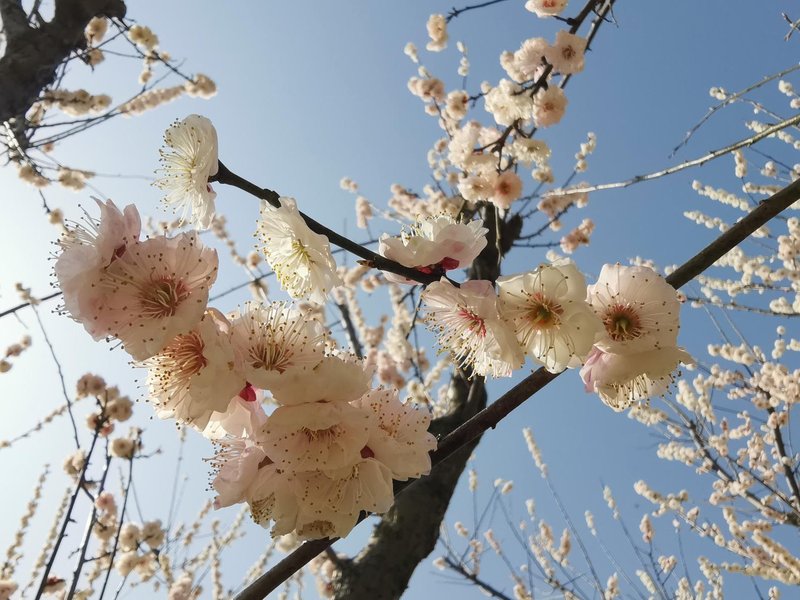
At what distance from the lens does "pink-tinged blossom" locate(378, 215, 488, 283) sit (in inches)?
50.0

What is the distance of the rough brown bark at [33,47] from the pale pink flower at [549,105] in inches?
123

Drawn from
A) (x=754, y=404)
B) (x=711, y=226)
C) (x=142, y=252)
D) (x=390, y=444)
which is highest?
(x=711, y=226)

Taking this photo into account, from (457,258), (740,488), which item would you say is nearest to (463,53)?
(740,488)

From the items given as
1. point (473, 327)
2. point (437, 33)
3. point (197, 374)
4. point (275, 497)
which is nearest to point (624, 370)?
point (473, 327)

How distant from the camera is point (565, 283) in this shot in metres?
1.27

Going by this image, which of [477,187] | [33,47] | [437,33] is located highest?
[437,33]

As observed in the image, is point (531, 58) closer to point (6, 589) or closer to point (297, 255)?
point (297, 255)

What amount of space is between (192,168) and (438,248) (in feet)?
2.04

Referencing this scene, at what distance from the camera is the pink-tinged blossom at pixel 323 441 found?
3.54ft

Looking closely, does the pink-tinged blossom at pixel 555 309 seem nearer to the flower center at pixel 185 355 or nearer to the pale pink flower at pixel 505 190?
the flower center at pixel 185 355

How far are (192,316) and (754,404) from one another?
270 inches

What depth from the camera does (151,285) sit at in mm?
1090

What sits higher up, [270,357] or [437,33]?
[437,33]

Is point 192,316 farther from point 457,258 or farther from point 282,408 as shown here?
point 457,258
